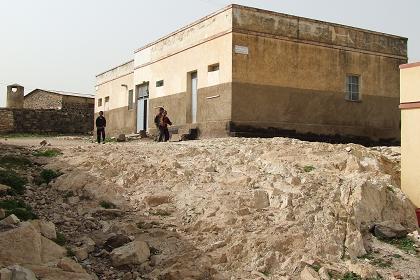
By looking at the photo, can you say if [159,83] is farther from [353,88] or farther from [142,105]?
[353,88]

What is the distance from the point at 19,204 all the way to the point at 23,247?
5.32 feet

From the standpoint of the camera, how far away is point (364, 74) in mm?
Result: 19109

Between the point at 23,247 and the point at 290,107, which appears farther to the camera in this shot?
the point at 290,107

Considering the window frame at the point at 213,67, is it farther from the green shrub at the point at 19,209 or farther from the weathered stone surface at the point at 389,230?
the green shrub at the point at 19,209

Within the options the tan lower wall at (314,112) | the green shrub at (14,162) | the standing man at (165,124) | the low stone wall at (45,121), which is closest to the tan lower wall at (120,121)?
the low stone wall at (45,121)

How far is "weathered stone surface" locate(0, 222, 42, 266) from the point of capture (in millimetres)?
6180

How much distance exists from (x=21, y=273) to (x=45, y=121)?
26755 millimetres

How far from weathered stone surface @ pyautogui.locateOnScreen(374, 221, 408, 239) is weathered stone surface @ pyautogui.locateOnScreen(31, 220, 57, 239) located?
227 inches

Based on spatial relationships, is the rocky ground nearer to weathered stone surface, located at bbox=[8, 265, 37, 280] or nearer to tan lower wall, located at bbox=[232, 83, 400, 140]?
weathered stone surface, located at bbox=[8, 265, 37, 280]

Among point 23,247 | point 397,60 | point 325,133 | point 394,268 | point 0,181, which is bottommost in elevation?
point 394,268

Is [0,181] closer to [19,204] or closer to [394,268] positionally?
[19,204]

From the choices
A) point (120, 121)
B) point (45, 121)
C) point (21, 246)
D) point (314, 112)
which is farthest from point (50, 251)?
point (45, 121)

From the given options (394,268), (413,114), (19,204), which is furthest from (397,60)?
(19,204)

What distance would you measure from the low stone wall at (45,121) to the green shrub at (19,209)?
22.7m
